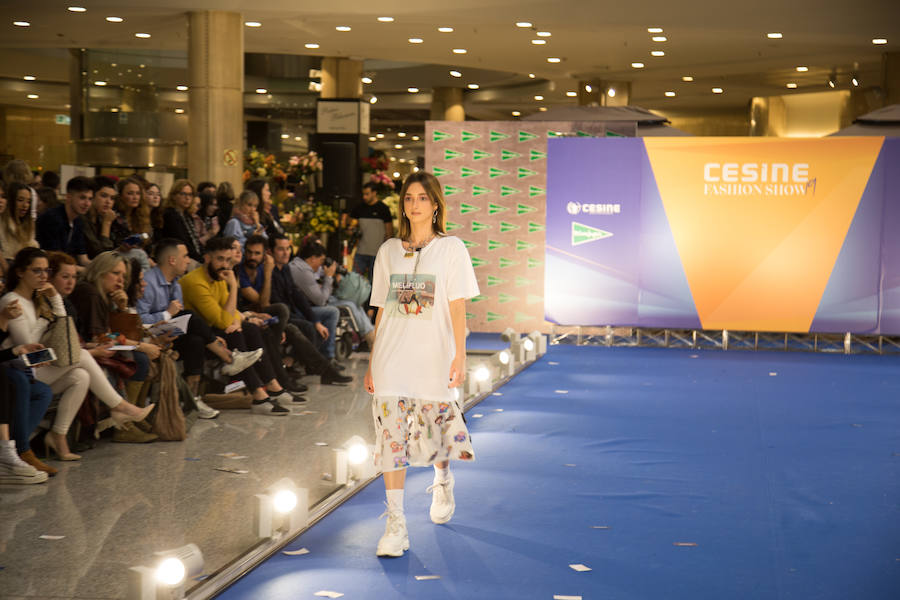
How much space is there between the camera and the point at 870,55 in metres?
15.8

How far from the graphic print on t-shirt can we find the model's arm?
11 centimetres

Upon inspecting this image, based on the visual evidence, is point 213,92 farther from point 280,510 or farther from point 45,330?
point 280,510

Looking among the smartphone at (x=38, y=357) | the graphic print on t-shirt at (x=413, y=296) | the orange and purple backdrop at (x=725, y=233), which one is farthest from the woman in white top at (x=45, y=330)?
the orange and purple backdrop at (x=725, y=233)

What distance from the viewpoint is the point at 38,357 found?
505cm

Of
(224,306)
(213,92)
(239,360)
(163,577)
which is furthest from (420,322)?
(213,92)

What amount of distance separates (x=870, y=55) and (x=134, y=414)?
1377cm

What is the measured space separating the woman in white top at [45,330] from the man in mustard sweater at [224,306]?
52.8 inches

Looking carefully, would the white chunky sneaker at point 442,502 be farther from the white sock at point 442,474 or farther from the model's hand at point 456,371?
the model's hand at point 456,371

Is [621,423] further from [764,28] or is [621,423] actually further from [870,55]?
[870,55]

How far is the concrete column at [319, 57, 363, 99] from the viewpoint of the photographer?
1845 centimetres

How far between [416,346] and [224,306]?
339 centimetres

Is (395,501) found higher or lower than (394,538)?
higher

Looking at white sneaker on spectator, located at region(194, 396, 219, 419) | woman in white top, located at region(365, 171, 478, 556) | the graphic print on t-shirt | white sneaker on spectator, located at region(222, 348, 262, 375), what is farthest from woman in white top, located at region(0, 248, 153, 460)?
the graphic print on t-shirt

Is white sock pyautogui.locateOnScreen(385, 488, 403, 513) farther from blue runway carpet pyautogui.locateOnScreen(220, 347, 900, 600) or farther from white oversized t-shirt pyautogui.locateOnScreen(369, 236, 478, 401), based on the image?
white oversized t-shirt pyautogui.locateOnScreen(369, 236, 478, 401)
